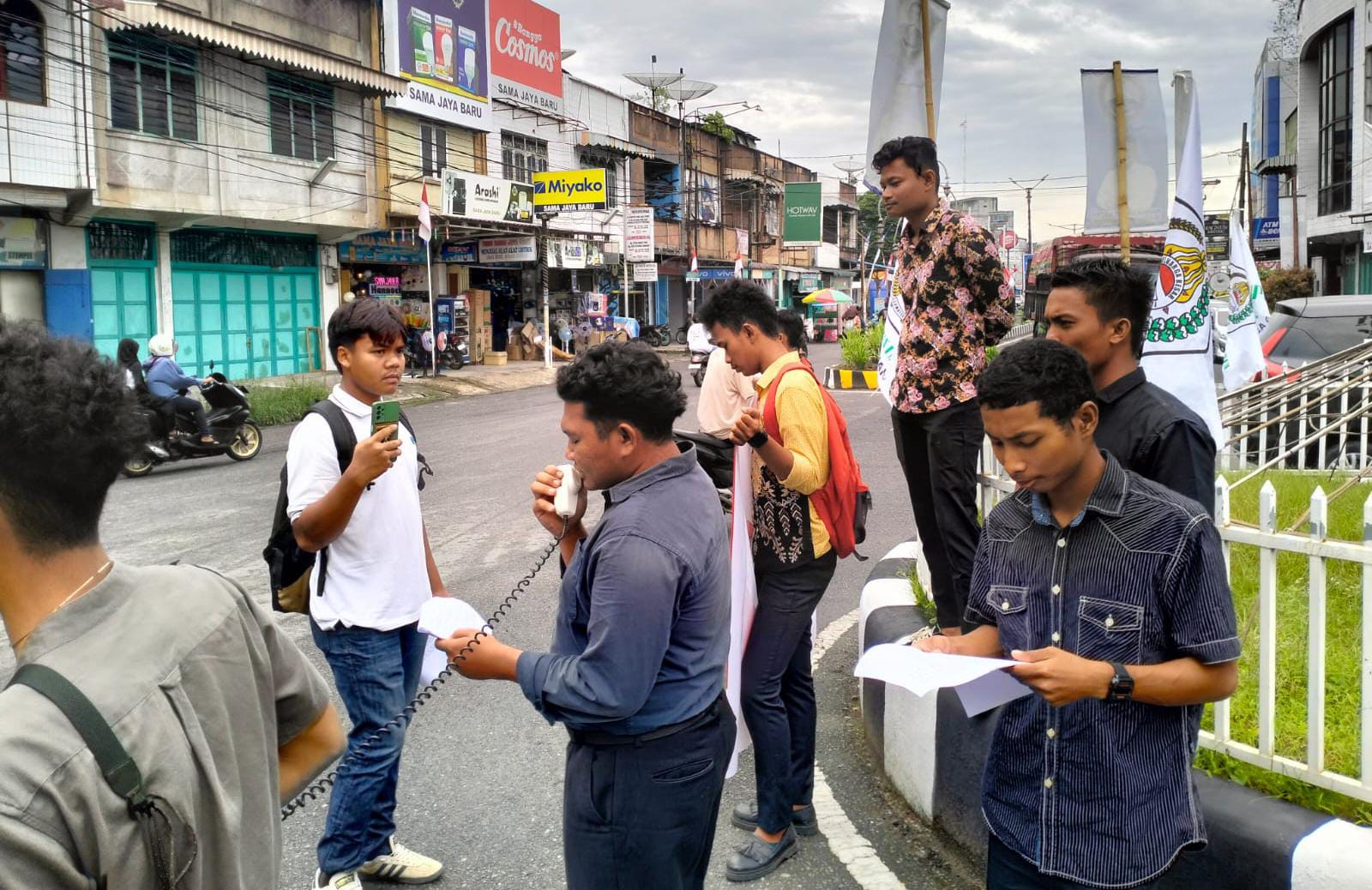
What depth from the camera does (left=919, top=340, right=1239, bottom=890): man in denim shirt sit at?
1916 millimetres

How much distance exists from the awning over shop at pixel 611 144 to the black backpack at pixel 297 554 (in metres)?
32.7

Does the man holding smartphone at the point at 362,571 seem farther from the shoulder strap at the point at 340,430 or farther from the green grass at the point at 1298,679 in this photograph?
the green grass at the point at 1298,679

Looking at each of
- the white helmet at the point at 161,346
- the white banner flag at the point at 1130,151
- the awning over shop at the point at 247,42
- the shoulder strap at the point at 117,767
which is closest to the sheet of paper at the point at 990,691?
the shoulder strap at the point at 117,767

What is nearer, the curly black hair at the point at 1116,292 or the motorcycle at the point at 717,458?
the curly black hair at the point at 1116,292

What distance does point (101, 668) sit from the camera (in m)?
1.23

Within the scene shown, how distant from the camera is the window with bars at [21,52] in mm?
16062

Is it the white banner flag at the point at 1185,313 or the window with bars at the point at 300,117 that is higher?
the window with bars at the point at 300,117

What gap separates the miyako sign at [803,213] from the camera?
44812mm

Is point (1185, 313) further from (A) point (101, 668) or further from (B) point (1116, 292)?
(A) point (101, 668)

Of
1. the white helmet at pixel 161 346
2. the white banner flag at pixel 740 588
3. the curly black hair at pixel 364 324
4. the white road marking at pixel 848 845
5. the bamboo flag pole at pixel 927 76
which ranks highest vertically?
the bamboo flag pole at pixel 927 76

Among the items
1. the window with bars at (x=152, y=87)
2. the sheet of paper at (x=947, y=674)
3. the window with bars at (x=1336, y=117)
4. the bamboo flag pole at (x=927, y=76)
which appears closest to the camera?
the sheet of paper at (x=947, y=674)

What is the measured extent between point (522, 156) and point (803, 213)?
16935 mm

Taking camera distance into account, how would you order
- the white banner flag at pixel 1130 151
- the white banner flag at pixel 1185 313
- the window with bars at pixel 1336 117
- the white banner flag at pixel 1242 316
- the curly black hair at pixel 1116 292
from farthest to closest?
the window with bars at pixel 1336 117
the white banner flag at pixel 1242 316
the white banner flag at pixel 1130 151
the white banner flag at pixel 1185 313
the curly black hair at pixel 1116 292

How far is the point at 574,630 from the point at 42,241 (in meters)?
19.0
